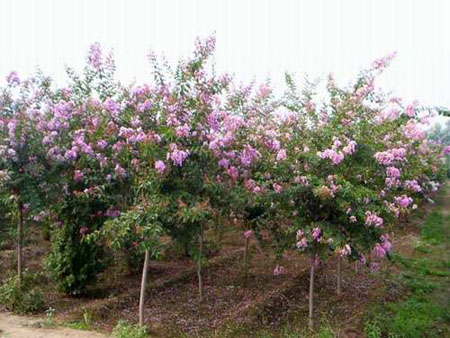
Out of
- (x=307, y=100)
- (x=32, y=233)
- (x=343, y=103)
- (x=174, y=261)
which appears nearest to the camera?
(x=343, y=103)

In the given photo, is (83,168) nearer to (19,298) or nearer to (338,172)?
(19,298)

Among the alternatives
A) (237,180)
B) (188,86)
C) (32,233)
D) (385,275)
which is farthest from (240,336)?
(32,233)

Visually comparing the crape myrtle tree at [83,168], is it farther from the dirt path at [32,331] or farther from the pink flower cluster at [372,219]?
the pink flower cluster at [372,219]

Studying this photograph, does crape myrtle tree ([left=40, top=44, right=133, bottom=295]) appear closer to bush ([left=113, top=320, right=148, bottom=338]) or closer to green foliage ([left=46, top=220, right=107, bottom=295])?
green foliage ([left=46, top=220, right=107, bottom=295])

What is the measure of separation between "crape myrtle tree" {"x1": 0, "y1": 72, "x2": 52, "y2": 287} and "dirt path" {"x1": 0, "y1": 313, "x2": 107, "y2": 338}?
1.20 m

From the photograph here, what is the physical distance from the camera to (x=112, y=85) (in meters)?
7.23

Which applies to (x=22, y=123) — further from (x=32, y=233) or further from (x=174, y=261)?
(x=32, y=233)

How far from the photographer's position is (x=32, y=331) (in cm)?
589

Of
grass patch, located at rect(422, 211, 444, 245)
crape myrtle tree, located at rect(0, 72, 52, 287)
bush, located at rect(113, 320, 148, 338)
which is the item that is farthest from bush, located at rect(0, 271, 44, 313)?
grass patch, located at rect(422, 211, 444, 245)

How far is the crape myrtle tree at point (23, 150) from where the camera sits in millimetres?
6859

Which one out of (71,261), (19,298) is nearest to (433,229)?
(71,261)

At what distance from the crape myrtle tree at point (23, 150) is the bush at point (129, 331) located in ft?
7.35

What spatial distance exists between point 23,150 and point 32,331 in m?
2.50

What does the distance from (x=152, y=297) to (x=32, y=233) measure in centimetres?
544
